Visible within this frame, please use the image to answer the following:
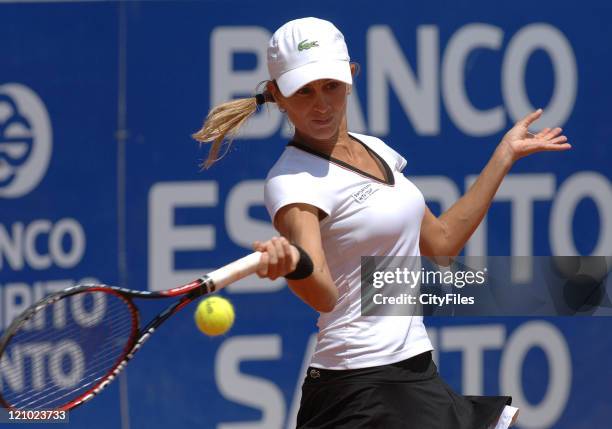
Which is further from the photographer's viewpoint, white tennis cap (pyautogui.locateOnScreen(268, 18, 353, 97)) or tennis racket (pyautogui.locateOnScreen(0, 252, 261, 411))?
white tennis cap (pyautogui.locateOnScreen(268, 18, 353, 97))

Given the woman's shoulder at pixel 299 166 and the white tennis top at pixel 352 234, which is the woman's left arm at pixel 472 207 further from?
the woman's shoulder at pixel 299 166

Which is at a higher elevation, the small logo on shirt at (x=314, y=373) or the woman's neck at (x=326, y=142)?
the woman's neck at (x=326, y=142)

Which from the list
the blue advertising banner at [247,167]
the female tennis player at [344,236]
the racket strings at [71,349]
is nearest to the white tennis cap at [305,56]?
the female tennis player at [344,236]

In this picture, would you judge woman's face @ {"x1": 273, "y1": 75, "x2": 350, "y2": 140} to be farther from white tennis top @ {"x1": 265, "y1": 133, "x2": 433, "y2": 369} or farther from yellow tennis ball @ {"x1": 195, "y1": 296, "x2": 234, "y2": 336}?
yellow tennis ball @ {"x1": 195, "y1": 296, "x2": 234, "y2": 336}

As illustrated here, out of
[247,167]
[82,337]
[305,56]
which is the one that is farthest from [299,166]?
[247,167]

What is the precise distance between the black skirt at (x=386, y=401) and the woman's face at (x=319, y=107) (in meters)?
0.56

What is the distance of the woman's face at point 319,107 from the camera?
2879 mm

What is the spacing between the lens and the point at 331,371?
293 centimetres

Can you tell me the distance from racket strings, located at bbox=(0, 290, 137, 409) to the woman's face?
1.91 feet

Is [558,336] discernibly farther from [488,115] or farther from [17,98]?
[17,98]

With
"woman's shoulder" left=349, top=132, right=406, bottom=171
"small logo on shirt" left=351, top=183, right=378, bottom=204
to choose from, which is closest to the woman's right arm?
"small logo on shirt" left=351, top=183, right=378, bottom=204

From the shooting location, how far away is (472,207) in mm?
3186

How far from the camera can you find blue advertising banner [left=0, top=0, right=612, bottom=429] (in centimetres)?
444

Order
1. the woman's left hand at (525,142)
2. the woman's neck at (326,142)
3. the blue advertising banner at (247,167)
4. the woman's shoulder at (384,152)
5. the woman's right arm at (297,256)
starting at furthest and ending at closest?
the blue advertising banner at (247,167), the woman's left hand at (525,142), the woman's shoulder at (384,152), the woman's neck at (326,142), the woman's right arm at (297,256)
